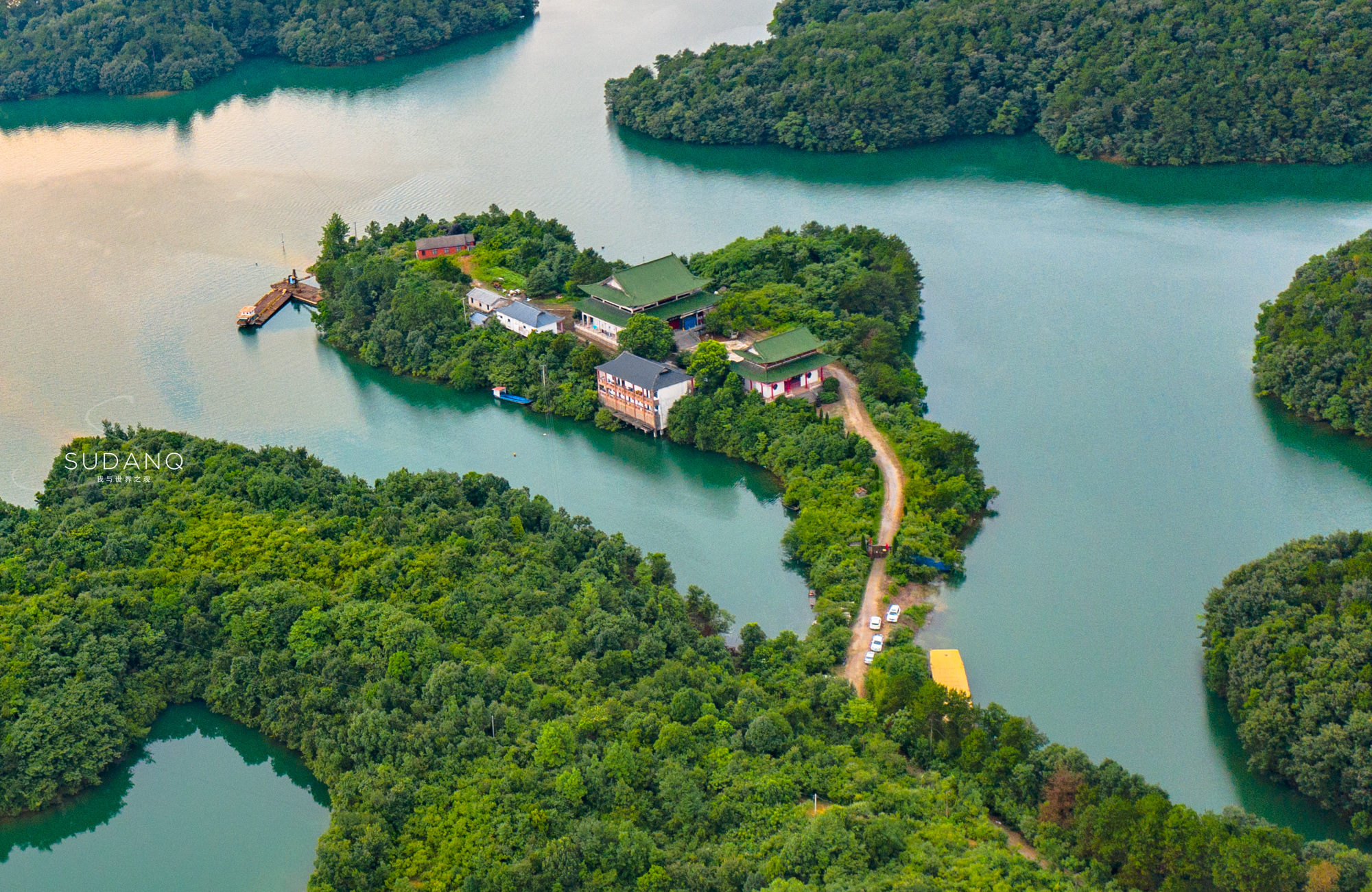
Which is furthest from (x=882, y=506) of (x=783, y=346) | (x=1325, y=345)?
(x=1325, y=345)

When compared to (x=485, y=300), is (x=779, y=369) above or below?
above

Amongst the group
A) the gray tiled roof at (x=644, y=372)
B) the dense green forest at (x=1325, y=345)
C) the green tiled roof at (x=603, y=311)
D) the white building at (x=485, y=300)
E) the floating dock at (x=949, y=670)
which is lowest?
the floating dock at (x=949, y=670)

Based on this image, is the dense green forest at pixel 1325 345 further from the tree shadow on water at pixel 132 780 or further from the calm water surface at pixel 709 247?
the tree shadow on water at pixel 132 780

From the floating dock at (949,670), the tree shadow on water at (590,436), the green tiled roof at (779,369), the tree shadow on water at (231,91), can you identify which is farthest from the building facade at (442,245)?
the floating dock at (949,670)

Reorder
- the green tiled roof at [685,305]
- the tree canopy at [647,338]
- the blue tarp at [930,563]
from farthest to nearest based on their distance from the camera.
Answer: the green tiled roof at [685,305]
the tree canopy at [647,338]
the blue tarp at [930,563]

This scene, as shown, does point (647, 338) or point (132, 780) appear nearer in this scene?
point (132, 780)

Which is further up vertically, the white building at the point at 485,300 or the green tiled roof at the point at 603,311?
the green tiled roof at the point at 603,311

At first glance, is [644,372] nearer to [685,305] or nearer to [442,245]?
[685,305]
